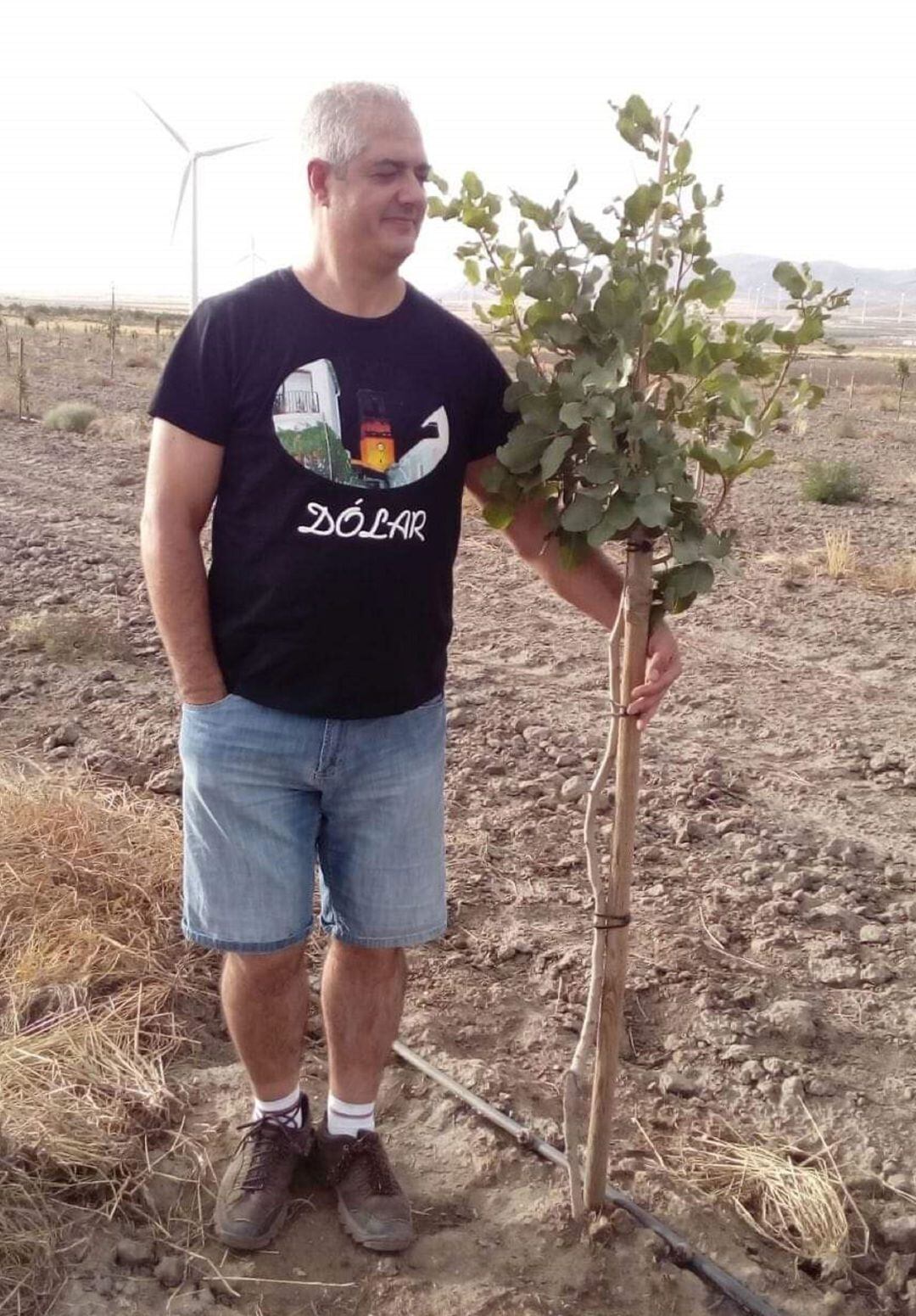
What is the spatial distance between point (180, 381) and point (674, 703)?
13.0 ft

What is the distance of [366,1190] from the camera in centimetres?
237

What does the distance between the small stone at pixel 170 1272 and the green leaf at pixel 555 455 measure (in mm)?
1660

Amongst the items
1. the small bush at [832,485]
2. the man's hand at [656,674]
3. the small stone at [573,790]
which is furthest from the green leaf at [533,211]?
the small bush at [832,485]

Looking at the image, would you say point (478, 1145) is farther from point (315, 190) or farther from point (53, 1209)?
point (315, 190)

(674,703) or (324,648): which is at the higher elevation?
(324,648)

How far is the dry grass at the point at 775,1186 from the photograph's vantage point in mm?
2373

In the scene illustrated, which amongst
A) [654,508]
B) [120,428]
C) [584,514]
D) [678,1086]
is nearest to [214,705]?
[584,514]

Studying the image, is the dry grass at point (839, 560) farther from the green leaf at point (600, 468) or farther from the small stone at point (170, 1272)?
the small stone at point (170, 1272)

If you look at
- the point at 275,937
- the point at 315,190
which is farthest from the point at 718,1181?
the point at 315,190

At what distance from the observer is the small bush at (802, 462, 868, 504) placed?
11.2 meters

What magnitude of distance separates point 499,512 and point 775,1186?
5.02 feet

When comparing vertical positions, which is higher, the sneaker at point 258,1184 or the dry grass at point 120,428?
the sneaker at point 258,1184

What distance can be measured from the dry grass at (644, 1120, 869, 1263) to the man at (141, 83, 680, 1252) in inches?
26.0

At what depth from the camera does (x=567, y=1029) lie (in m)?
3.09
